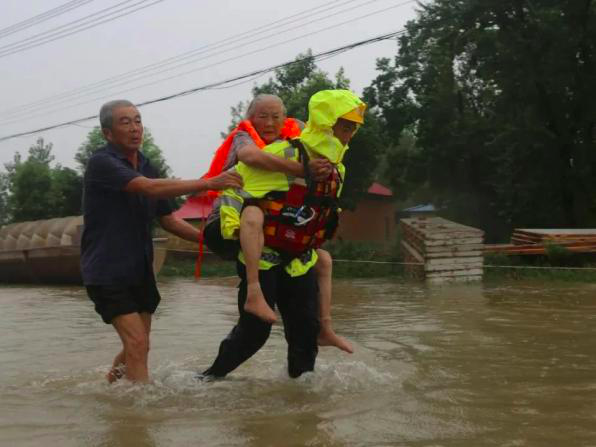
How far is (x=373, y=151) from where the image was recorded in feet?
118

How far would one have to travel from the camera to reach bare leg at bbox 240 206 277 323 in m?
4.28

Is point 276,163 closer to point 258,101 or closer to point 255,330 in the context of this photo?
A: point 258,101

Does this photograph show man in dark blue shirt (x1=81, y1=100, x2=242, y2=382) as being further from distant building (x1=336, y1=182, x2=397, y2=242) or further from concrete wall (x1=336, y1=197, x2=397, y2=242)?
distant building (x1=336, y1=182, x2=397, y2=242)

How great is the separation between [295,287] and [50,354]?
2.85 metres

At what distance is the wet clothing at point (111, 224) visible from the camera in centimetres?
446

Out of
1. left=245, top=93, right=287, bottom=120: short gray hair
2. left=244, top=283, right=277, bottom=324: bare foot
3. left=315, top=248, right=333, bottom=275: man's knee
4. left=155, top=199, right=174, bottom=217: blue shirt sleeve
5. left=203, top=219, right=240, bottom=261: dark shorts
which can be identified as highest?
left=245, top=93, right=287, bottom=120: short gray hair

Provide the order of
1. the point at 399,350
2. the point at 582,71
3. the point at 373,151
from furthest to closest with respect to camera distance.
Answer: the point at 373,151 < the point at 582,71 < the point at 399,350

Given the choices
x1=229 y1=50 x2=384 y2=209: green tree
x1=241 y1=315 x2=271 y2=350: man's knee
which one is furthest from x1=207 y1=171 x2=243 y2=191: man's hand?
x1=229 y1=50 x2=384 y2=209: green tree

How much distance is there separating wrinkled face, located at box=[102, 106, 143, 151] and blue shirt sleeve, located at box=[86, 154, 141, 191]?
12 cm

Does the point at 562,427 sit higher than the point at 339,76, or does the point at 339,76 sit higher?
the point at 339,76

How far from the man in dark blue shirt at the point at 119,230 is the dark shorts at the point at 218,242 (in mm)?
297

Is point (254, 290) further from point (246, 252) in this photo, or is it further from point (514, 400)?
point (514, 400)

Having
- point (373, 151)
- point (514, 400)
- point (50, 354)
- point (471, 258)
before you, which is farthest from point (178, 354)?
point (373, 151)

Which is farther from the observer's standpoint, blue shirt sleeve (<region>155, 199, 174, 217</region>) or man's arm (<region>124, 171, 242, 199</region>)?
blue shirt sleeve (<region>155, 199, 174, 217</region>)
